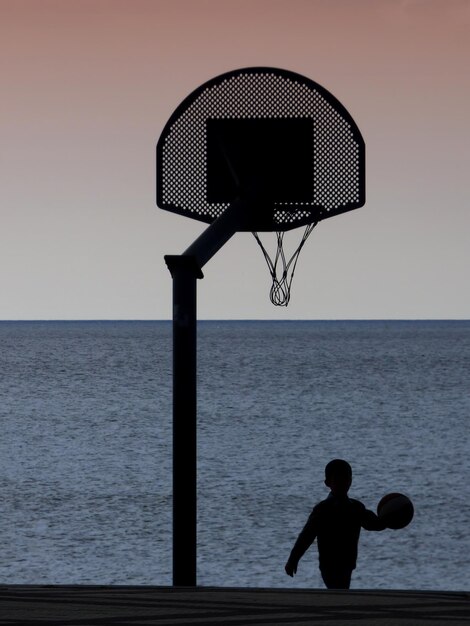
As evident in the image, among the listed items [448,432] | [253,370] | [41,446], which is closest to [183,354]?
[41,446]

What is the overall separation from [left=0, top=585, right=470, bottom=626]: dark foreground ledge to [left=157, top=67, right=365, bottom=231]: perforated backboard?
5488mm

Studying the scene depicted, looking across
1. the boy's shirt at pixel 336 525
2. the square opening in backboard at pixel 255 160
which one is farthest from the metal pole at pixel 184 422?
the square opening in backboard at pixel 255 160

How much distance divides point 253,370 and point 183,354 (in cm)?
10399

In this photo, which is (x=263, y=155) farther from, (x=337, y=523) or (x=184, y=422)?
(x=337, y=523)

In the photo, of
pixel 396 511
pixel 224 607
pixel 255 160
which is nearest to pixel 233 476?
pixel 255 160

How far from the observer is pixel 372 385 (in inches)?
3533

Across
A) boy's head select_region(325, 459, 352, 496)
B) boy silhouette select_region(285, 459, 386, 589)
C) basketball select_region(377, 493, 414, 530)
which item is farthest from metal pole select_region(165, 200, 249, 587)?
boy's head select_region(325, 459, 352, 496)

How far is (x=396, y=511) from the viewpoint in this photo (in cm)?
1002

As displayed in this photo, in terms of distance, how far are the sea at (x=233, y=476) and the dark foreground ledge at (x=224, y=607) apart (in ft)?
41.1

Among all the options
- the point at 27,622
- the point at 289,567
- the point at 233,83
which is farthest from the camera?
the point at 233,83

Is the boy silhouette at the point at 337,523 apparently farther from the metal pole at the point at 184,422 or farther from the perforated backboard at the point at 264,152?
the perforated backboard at the point at 264,152

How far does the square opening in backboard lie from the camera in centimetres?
1298

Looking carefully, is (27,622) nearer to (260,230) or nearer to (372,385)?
(260,230)

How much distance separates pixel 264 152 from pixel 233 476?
24976mm
